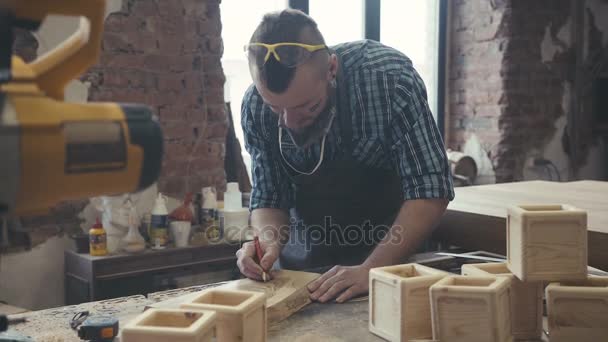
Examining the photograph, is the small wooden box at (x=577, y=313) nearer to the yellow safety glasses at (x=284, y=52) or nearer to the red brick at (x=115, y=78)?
the yellow safety glasses at (x=284, y=52)

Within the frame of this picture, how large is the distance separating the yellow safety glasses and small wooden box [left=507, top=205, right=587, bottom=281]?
0.84m

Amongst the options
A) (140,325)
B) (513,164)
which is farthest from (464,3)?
(140,325)

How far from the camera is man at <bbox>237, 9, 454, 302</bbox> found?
1.94 meters

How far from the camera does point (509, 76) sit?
16.5 feet

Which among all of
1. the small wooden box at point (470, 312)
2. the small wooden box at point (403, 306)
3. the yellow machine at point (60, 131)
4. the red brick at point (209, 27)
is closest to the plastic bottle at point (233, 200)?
the red brick at point (209, 27)

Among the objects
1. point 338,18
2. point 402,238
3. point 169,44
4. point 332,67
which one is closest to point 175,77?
point 169,44

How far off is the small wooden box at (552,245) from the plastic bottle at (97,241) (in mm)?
2181

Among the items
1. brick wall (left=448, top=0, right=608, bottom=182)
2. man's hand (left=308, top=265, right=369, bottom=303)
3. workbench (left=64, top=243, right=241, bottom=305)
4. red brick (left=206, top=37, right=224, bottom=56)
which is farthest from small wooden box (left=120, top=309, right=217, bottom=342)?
brick wall (left=448, top=0, right=608, bottom=182)

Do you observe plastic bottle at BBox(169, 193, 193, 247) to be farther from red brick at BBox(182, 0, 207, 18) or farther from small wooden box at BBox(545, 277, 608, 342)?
small wooden box at BBox(545, 277, 608, 342)

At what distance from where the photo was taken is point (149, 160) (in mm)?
816

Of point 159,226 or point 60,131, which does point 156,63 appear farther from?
point 60,131

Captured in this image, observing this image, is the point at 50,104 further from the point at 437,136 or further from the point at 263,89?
the point at 437,136

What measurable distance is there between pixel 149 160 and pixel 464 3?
15.8ft

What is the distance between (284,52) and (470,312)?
0.97 metres
